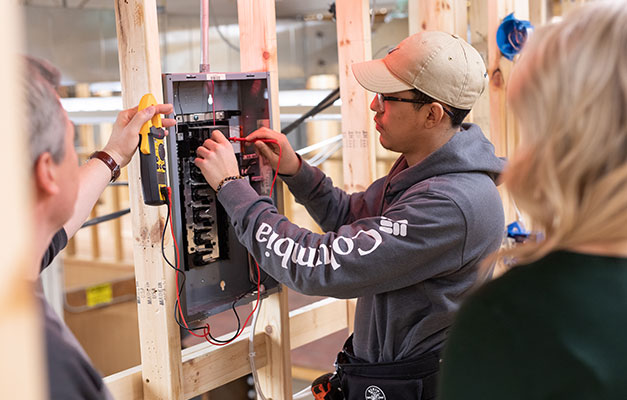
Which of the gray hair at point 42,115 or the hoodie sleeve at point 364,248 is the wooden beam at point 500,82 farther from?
→ the gray hair at point 42,115

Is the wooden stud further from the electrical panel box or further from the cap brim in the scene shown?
the electrical panel box

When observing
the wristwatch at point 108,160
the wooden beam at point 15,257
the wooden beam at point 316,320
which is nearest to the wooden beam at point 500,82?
the wooden beam at point 316,320

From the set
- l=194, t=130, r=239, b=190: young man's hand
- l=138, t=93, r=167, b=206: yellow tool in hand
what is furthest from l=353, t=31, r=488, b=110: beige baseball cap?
l=138, t=93, r=167, b=206: yellow tool in hand

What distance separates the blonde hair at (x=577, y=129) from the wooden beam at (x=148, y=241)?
1036 millimetres

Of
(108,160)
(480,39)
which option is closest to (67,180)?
(108,160)

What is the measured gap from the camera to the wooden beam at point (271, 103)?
6.54 ft

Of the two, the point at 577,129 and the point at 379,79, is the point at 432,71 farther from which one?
the point at 577,129

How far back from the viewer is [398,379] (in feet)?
5.65

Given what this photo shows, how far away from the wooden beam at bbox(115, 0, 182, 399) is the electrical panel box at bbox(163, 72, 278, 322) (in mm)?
56

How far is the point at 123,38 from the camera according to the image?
1697 millimetres

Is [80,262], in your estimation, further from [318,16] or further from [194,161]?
[194,161]

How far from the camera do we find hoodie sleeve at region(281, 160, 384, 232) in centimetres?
203

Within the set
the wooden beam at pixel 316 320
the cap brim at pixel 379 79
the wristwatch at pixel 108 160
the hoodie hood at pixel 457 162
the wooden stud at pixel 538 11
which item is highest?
the wooden stud at pixel 538 11

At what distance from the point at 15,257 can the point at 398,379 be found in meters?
1.27
